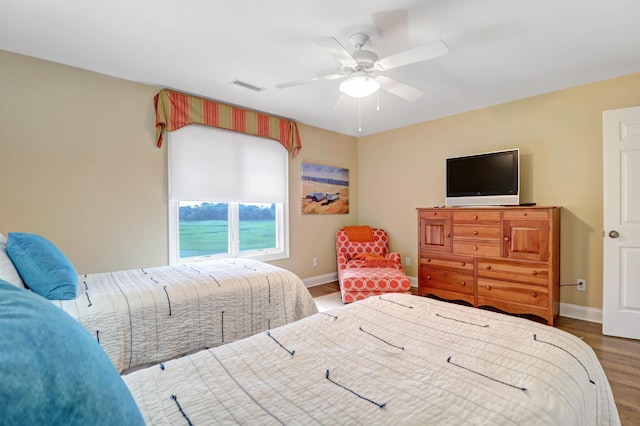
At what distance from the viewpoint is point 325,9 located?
199 centimetres

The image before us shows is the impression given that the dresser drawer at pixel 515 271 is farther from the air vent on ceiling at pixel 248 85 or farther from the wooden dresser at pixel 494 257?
the air vent on ceiling at pixel 248 85

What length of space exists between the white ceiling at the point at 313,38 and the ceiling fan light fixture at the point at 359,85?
33 centimetres

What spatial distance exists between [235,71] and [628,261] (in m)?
3.94

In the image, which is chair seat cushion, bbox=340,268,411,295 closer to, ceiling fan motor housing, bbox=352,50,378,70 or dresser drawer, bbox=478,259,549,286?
dresser drawer, bbox=478,259,549,286

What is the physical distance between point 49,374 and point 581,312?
4.24m

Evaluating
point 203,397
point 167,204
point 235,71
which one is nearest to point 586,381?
point 203,397

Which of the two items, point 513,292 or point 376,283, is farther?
point 376,283

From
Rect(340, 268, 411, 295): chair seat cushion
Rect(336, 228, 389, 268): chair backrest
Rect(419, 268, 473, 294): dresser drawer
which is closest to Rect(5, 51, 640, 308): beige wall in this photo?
Rect(336, 228, 389, 268): chair backrest

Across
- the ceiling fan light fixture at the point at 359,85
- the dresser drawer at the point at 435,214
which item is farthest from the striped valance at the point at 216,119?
the dresser drawer at the point at 435,214

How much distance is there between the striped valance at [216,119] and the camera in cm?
317

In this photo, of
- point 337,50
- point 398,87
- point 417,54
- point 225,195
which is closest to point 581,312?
point 398,87

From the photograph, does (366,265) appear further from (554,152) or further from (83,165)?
(83,165)

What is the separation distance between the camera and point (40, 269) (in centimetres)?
175

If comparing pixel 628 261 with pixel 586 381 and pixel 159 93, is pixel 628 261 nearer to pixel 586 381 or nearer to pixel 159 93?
pixel 586 381
